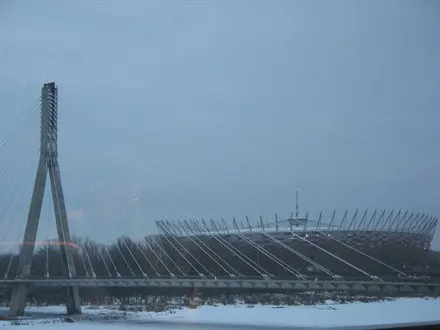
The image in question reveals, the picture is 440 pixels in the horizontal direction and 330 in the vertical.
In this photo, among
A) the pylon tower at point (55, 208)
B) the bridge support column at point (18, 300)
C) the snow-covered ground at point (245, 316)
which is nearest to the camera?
the snow-covered ground at point (245, 316)

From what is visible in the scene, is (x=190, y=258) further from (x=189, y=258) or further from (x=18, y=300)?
(x=18, y=300)

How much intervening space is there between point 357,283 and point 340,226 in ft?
8.11

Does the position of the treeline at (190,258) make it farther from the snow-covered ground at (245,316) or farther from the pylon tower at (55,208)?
the snow-covered ground at (245,316)

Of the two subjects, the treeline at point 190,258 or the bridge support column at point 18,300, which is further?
the treeline at point 190,258

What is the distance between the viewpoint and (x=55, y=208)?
14852mm

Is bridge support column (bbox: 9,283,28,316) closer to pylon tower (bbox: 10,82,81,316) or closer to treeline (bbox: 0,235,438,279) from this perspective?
pylon tower (bbox: 10,82,81,316)

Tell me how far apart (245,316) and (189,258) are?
5.29m

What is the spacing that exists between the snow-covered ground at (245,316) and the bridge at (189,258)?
1.47 metres

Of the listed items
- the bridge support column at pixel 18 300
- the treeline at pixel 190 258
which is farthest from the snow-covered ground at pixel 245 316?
the treeline at pixel 190 258

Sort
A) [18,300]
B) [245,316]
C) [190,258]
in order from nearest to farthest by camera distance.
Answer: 1. [245,316]
2. [18,300]
3. [190,258]

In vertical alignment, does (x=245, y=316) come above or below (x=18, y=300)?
above

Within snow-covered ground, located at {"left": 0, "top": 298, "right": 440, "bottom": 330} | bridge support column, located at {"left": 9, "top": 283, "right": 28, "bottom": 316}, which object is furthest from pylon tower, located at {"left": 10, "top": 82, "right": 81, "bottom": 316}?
snow-covered ground, located at {"left": 0, "top": 298, "right": 440, "bottom": 330}

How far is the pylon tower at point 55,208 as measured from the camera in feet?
42.6

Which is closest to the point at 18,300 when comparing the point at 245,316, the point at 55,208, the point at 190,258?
the point at 55,208
